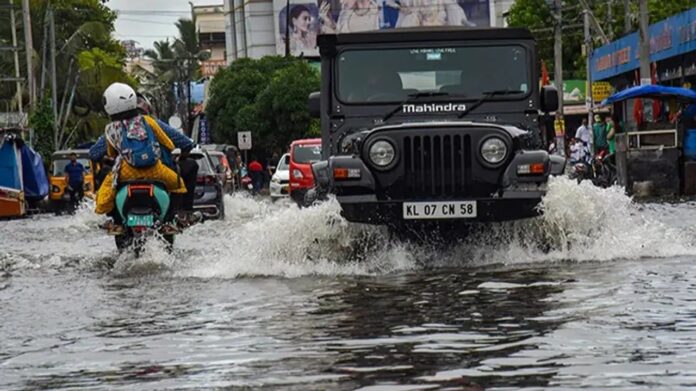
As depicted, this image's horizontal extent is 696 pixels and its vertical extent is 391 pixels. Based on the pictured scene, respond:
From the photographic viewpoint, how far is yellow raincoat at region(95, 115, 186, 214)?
1375 centimetres

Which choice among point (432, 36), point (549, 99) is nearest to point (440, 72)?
point (432, 36)

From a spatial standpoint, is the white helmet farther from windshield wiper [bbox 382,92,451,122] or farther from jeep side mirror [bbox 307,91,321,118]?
windshield wiper [bbox 382,92,451,122]

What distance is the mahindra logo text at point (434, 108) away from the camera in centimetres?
1352

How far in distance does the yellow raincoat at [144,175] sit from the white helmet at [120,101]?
175 mm

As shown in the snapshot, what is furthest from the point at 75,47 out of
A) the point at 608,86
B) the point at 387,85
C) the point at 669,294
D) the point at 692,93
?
the point at 669,294

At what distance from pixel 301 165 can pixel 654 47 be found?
59.9ft

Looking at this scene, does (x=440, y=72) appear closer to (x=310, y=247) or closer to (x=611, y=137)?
(x=310, y=247)

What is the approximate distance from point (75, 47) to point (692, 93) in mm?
43649

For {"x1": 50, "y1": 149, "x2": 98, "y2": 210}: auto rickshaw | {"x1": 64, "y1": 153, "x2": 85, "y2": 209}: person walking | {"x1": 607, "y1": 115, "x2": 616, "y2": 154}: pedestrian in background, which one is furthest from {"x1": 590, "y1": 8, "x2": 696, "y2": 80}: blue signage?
{"x1": 64, "y1": 153, "x2": 85, "y2": 209}: person walking

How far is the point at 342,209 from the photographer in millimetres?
12133

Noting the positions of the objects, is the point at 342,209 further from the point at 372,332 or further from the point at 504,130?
the point at 372,332

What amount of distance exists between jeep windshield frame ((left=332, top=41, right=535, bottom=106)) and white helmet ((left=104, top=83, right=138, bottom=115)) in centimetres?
182

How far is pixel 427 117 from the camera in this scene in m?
13.5

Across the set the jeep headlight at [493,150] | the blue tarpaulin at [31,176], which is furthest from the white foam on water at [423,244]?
the blue tarpaulin at [31,176]
